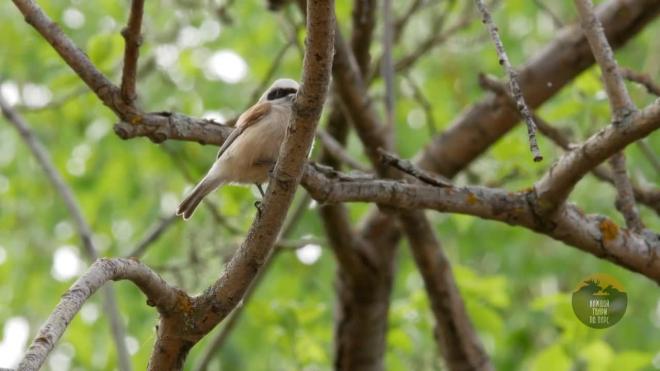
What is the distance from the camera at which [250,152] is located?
4.94 m

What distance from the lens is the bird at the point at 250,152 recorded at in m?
4.93

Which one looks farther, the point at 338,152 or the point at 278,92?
the point at 338,152

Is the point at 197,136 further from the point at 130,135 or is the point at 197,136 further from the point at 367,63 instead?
the point at 367,63

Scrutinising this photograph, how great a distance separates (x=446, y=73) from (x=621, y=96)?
14.8 ft

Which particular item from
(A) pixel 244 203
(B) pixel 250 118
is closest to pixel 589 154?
(B) pixel 250 118

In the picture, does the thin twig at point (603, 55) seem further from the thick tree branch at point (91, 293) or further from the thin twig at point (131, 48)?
the thick tree branch at point (91, 293)

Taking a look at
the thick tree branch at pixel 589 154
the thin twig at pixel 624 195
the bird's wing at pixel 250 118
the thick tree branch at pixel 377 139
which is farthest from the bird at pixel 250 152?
the thin twig at pixel 624 195

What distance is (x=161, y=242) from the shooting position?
8211 mm

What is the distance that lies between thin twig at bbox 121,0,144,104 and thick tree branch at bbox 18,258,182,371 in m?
0.85

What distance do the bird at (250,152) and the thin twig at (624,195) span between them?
157cm

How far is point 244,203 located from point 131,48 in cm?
351

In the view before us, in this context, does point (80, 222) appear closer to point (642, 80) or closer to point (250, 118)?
point (250, 118)

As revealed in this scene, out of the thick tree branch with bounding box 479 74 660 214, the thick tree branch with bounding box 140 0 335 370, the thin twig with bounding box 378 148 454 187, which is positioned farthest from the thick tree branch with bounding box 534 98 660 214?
the thick tree branch with bounding box 140 0 335 370

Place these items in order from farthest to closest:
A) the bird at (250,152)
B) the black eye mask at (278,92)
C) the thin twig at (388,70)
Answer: the thin twig at (388,70)
the black eye mask at (278,92)
the bird at (250,152)
